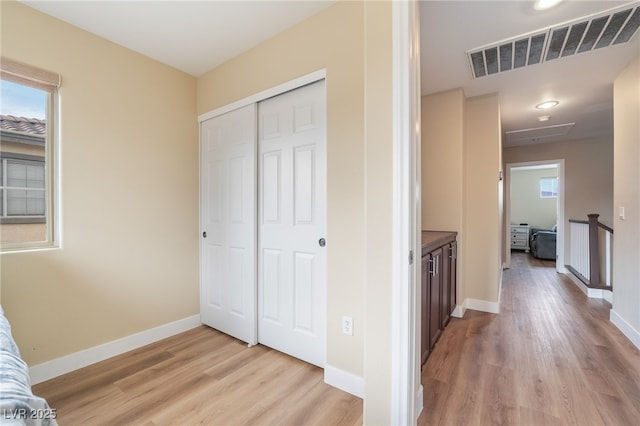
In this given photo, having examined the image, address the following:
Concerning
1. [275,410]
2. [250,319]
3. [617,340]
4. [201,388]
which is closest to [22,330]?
[201,388]

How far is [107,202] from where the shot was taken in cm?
223

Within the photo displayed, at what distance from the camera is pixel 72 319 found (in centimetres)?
204

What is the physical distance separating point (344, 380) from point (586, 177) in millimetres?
5892

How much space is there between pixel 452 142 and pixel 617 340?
7.46 feet

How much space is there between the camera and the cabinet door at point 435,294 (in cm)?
209

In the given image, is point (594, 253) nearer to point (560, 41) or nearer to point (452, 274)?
point (452, 274)

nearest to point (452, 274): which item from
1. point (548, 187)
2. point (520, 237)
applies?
point (520, 237)

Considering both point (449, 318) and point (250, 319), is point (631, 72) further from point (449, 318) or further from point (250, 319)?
point (250, 319)

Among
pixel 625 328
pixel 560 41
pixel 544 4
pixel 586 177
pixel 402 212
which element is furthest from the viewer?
pixel 586 177

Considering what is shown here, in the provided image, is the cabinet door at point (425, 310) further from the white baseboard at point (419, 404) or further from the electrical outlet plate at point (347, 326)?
the electrical outlet plate at point (347, 326)

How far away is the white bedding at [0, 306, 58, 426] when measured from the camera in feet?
1.87

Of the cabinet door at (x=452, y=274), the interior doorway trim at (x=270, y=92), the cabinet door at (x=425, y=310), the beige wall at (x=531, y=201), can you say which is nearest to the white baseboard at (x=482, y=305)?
the cabinet door at (x=452, y=274)

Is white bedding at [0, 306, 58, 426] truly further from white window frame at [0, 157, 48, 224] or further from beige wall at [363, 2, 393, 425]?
white window frame at [0, 157, 48, 224]

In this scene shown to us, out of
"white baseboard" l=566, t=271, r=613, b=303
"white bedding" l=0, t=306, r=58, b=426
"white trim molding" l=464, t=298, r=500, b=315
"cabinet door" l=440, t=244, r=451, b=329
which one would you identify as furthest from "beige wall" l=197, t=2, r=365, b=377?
"white baseboard" l=566, t=271, r=613, b=303
